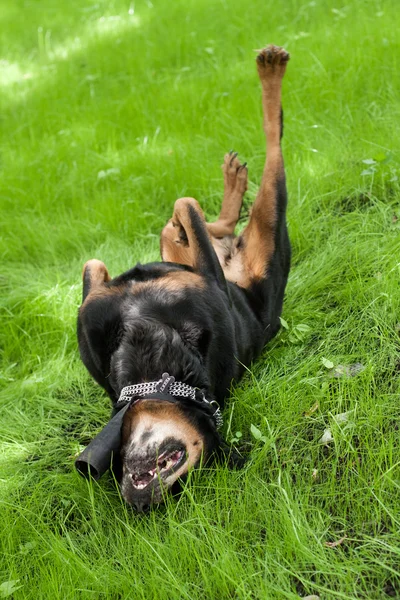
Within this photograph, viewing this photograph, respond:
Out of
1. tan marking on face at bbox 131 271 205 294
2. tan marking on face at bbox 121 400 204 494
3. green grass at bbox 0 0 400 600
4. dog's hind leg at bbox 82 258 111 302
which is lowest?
green grass at bbox 0 0 400 600

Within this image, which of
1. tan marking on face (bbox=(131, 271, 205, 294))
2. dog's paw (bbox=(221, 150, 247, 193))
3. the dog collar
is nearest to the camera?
the dog collar

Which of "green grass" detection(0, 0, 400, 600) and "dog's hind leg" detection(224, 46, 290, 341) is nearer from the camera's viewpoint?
"green grass" detection(0, 0, 400, 600)

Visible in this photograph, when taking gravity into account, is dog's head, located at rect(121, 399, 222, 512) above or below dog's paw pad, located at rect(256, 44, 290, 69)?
below

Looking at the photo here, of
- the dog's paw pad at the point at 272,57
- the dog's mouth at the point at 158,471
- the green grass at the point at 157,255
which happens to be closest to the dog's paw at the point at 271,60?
the dog's paw pad at the point at 272,57

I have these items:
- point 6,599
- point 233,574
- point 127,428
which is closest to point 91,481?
point 127,428

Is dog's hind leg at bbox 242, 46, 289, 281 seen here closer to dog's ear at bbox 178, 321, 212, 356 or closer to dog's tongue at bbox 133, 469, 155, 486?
dog's ear at bbox 178, 321, 212, 356

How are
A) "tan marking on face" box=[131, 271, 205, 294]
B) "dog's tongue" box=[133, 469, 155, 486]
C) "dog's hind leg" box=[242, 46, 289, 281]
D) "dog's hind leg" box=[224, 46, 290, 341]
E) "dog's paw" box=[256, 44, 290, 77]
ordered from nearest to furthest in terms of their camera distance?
1. "dog's tongue" box=[133, 469, 155, 486]
2. "tan marking on face" box=[131, 271, 205, 294]
3. "dog's hind leg" box=[224, 46, 290, 341]
4. "dog's hind leg" box=[242, 46, 289, 281]
5. "dog's paw" box=[256, 44, 290, 77]

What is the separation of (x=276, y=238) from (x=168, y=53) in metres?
3.98

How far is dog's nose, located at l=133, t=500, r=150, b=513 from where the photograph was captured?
265cm

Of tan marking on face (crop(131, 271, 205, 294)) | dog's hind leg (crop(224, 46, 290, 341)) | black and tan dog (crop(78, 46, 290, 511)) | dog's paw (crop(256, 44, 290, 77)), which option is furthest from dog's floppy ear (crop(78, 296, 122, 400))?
dog's paw (crop(256, 44, 290, 77))

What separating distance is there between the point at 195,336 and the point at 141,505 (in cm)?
80

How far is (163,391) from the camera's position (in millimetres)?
2814

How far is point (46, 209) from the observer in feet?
18.3

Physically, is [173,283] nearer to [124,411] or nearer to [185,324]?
[185,324]
